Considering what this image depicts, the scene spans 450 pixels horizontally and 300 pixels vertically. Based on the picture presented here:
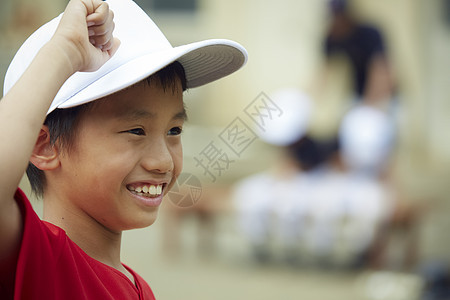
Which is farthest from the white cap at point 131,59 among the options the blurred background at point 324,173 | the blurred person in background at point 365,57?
the blurred person in background at point 365,57

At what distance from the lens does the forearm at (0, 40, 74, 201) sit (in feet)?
2.41

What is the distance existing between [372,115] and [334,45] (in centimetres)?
75

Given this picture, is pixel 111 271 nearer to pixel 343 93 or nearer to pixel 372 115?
pixel 372 115

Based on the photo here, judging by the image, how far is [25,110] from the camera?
0.76 metres

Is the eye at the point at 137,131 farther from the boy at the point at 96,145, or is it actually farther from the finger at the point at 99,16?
the finger at the point at 99,16

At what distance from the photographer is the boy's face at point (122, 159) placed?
3.22 feet

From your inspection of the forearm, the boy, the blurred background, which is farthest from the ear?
the blurred background

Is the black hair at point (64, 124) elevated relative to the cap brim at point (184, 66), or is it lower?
lower

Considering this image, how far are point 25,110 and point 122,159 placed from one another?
9.5 inches

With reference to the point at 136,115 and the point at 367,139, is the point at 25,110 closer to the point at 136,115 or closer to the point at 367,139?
the point at 136,115

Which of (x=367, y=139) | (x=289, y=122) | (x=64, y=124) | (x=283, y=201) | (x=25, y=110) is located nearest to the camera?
(x=25, y=110)

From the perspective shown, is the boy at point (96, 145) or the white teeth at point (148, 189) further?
the white teeth at point (148, 189)

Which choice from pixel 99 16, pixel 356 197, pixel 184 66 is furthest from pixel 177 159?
pixel 356 197

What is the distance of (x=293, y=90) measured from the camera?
21.9 ft
